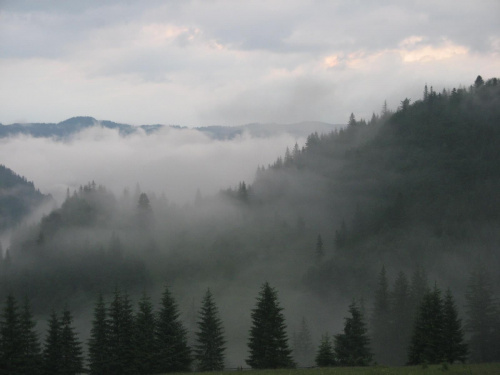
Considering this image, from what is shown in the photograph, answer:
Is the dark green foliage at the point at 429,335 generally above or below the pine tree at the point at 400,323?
above

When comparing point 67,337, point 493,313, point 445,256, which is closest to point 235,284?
point 445,256

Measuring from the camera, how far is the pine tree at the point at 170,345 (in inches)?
2319

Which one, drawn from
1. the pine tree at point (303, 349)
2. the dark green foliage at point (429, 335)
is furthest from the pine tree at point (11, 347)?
the pine tree at point (303, 349)

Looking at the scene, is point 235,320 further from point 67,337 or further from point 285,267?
point 67,337

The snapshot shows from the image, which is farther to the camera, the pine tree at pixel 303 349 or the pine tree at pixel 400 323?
the pine tree at pixel 303 349

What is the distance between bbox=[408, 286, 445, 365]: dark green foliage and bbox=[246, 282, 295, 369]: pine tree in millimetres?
14905

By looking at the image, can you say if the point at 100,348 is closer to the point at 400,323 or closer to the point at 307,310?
the point at 400,323

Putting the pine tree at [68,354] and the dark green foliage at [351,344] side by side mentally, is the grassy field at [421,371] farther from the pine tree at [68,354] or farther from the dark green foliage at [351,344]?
the pine tree at [68,354]

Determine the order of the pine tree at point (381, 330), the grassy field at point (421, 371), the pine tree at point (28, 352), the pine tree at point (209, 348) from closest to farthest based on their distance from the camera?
the grassy field at point (421, 371) → the pine tree at point (28, 352) → the pine tree at point (209, 348) → the pine tree at point (381, 330)

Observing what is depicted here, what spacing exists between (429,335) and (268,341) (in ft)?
62.7

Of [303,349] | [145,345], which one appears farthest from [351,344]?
[303,349]

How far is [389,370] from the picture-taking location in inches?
1634

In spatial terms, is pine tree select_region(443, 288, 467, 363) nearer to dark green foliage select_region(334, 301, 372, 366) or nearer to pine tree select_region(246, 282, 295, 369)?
dark green foliage select_region(334, 301, 372, 366)

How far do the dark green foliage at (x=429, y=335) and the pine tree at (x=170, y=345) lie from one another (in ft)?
88.4
